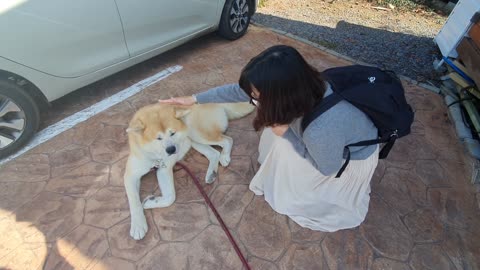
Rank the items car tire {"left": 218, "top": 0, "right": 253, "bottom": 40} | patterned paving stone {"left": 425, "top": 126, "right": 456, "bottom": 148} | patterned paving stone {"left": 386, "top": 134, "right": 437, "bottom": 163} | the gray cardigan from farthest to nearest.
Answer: car tire {"left": 218, "top": 0, "right": 253, "bottom": 40} → patterned paving stone {"left": 425, "top": 126, "right": 456, "bottom": 148} → patterned paving stone {"left": 386, "top": 134, "right": 437, "bottom": 163} → the gray cardigan

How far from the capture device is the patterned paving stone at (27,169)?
265 cm

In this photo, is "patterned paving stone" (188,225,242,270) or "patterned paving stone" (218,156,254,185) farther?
"patterned paving stone" (218,156,254,185)

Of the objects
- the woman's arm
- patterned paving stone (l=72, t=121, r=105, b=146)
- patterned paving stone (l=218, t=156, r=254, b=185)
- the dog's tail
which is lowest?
patterned paving stone (l=218, t=156, r=254, b=185)

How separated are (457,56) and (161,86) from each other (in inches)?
173

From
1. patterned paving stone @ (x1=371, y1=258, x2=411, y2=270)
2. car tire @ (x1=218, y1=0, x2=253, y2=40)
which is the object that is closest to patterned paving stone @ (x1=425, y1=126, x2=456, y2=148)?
patterned paving stone @ (x1=371, y1=258, x2=411, y2=270)

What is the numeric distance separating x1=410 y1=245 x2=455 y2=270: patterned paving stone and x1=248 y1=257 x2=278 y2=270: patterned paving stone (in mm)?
1153

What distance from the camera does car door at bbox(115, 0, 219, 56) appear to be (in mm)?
3209

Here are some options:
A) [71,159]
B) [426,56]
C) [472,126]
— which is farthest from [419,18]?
[71,159]

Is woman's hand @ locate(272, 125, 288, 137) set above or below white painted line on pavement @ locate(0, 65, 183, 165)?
above

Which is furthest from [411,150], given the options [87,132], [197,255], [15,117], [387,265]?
[15,117]

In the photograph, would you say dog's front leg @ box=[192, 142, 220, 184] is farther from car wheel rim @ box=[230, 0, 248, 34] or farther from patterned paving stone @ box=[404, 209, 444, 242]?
car wheel rim @ box=[230, 0, 248, 34]

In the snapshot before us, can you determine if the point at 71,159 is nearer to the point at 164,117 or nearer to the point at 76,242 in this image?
the point at 76,242

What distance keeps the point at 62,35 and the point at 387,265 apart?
355 cm

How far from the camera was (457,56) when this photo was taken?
14.1 feet
